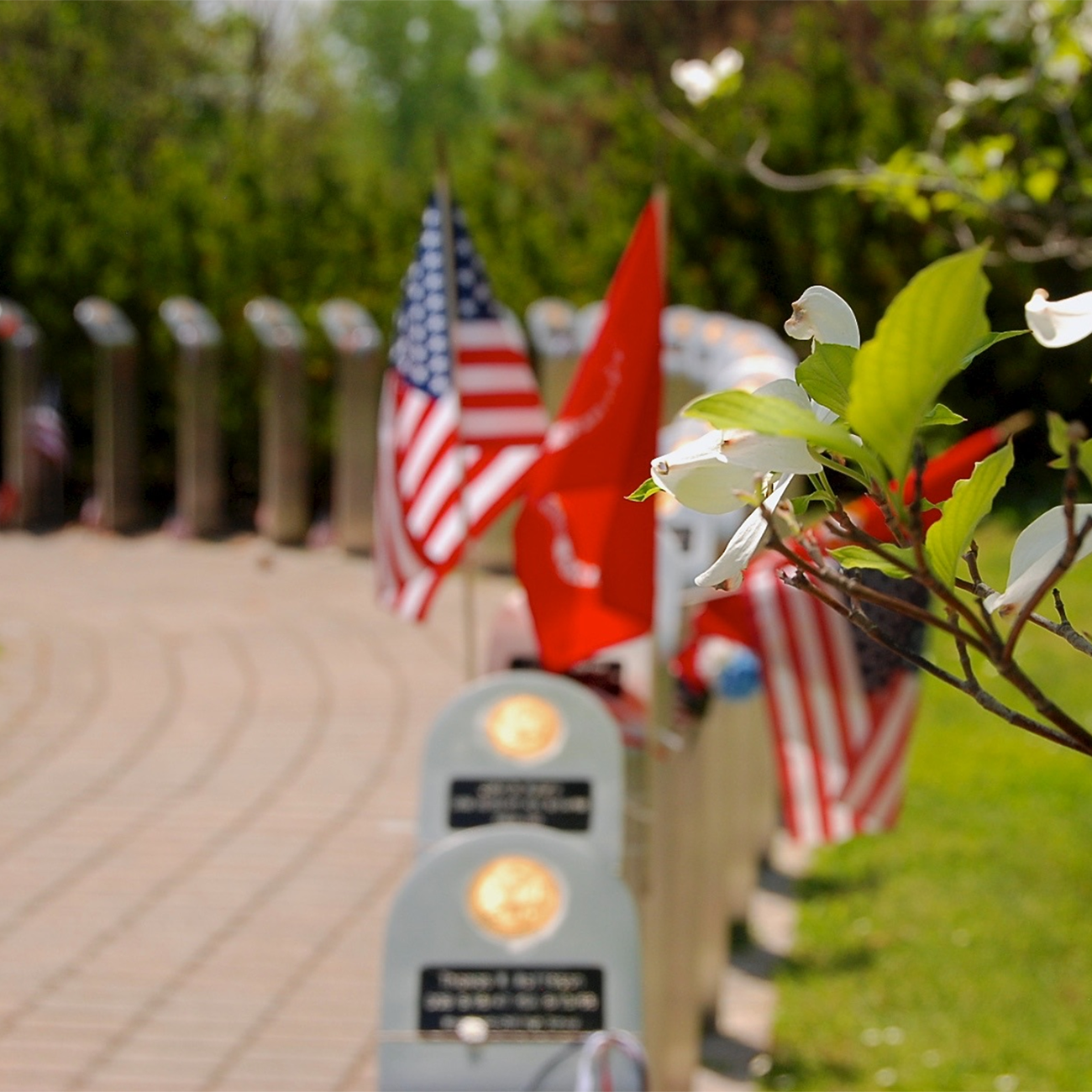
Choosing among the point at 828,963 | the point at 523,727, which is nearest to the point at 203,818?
the point at 828,963

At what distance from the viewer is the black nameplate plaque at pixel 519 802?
3.30m

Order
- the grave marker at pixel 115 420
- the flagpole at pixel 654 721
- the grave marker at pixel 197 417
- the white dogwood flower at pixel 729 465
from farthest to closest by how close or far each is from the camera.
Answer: the grave marker at pixel 115 420, the grave marker at pixel 197 417, the flagpole at pixel 654 721, the white dogwood flower at pixel 729 465

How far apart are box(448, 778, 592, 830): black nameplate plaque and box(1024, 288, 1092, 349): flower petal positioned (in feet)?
8.54

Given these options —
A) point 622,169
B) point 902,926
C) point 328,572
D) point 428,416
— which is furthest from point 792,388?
point 622,169

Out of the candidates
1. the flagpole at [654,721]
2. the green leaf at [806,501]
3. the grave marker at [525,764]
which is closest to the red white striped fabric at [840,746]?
the flagpole at [654,721]

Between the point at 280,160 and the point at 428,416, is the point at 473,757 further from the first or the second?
the point at 280,160

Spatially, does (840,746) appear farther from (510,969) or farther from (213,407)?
(213,407)

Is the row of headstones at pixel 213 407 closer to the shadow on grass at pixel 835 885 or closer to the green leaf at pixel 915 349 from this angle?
the shadow on grass at pixel 835 885

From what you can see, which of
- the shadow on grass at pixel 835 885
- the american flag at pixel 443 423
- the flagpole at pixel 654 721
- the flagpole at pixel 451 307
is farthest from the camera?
the shadow on grass at pixel 835 885

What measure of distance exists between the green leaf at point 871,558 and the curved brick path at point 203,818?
3241 mm

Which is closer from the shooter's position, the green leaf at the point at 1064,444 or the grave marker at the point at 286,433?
the green leaf at the point at 1064,444

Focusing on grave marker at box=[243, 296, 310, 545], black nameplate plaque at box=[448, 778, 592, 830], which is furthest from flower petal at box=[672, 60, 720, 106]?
grave marker at box=[243, 296, 310, 545]

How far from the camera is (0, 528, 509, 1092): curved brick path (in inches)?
160

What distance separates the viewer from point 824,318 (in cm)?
86
